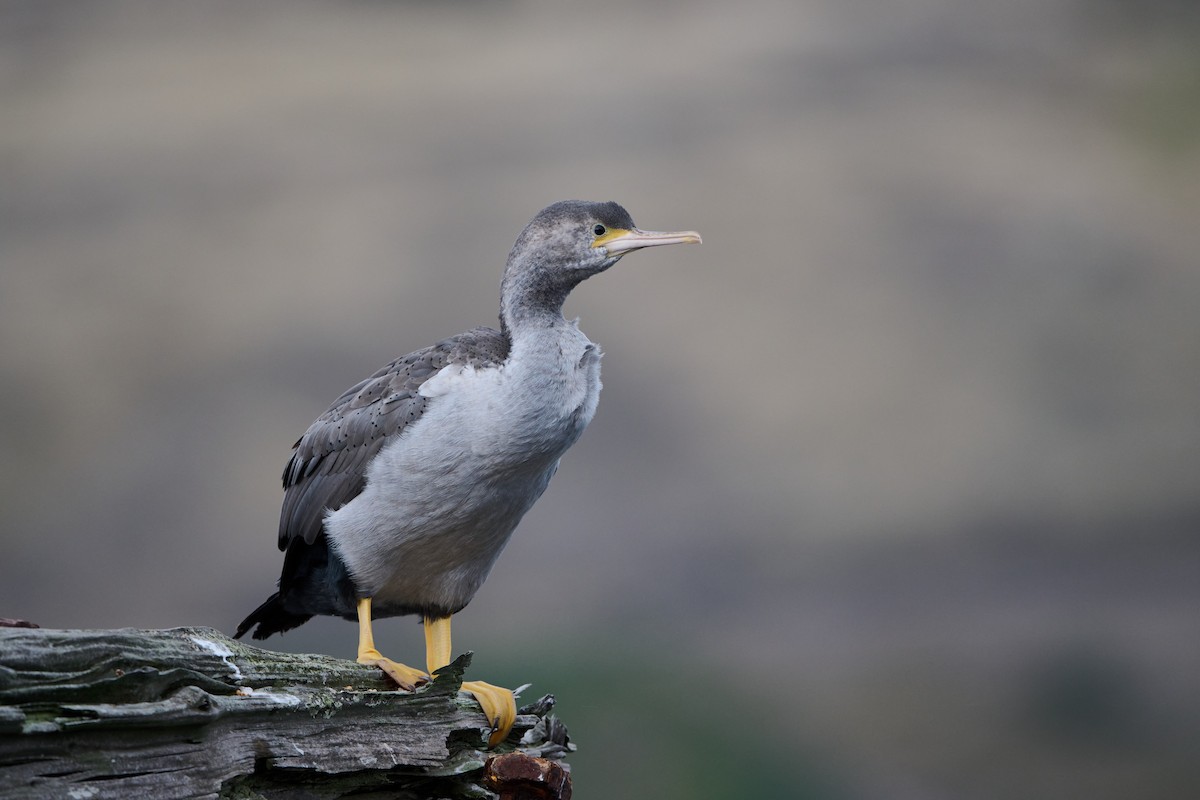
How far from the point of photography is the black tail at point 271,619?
3.86m

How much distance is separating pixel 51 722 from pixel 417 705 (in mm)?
1043

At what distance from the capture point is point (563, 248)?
138 inches

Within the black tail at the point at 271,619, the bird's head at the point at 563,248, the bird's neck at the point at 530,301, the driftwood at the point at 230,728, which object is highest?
the bird's head at the point at 563,248

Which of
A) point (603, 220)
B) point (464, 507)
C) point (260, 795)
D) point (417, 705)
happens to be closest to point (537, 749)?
point (417, 705)

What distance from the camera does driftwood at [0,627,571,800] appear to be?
221cm

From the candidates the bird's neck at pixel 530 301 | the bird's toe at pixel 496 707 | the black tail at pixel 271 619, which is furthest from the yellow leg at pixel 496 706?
the bird's neck at pixel 530 301

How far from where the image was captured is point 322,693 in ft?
9.24

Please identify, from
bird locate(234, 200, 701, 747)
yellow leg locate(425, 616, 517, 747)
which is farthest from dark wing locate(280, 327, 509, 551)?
yellow leg locate(425, 616, 517, 747)

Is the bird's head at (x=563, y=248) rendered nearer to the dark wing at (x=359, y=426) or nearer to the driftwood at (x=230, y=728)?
the dark wing at (x=359, y=426)

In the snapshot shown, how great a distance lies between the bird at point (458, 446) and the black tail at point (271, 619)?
0.16 meters

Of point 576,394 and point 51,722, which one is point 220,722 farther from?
point 576,394

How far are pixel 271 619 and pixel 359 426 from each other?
82cm

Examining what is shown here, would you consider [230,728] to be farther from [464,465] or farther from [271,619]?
[271,619]

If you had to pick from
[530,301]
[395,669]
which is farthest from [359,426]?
[395,669]
